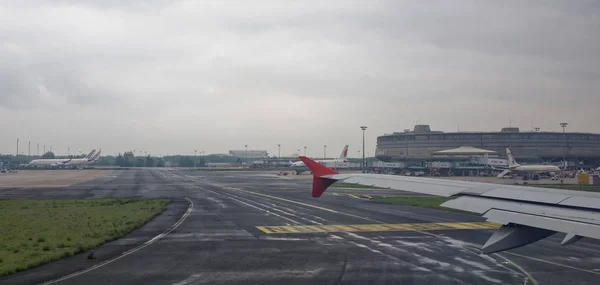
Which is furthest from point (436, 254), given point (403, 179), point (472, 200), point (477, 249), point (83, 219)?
point (83, 219)

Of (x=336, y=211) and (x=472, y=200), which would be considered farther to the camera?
(x=336, y=211)

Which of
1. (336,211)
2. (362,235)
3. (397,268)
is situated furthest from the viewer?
(336,211)

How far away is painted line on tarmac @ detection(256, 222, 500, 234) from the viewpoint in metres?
26.0

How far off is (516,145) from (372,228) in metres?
135

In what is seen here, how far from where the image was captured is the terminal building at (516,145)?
141625 mm

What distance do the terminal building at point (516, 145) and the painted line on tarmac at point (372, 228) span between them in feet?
350

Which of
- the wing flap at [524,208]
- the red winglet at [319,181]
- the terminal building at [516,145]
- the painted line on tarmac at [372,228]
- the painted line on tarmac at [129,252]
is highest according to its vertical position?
the terminal building at [516,145]

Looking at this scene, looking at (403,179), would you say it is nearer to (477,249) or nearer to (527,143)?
(477,249)

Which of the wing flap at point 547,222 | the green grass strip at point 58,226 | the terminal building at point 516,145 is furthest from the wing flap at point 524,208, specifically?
the terminal building at point 516,145

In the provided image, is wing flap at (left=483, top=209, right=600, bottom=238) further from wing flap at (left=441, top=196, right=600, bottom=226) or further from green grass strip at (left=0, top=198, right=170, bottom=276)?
green grass strip at (left=0, top=198, right=170, bottom=276)

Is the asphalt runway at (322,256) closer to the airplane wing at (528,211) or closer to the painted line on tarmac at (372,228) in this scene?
the painted line on tarmac at (372,228)

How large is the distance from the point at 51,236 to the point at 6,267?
761cm

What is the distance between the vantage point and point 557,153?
474ft

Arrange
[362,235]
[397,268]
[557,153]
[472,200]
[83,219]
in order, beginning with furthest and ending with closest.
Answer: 1. [557,153]
2. [83,219]
3. [362,235]
4. [397,268]
5. [472,200]
